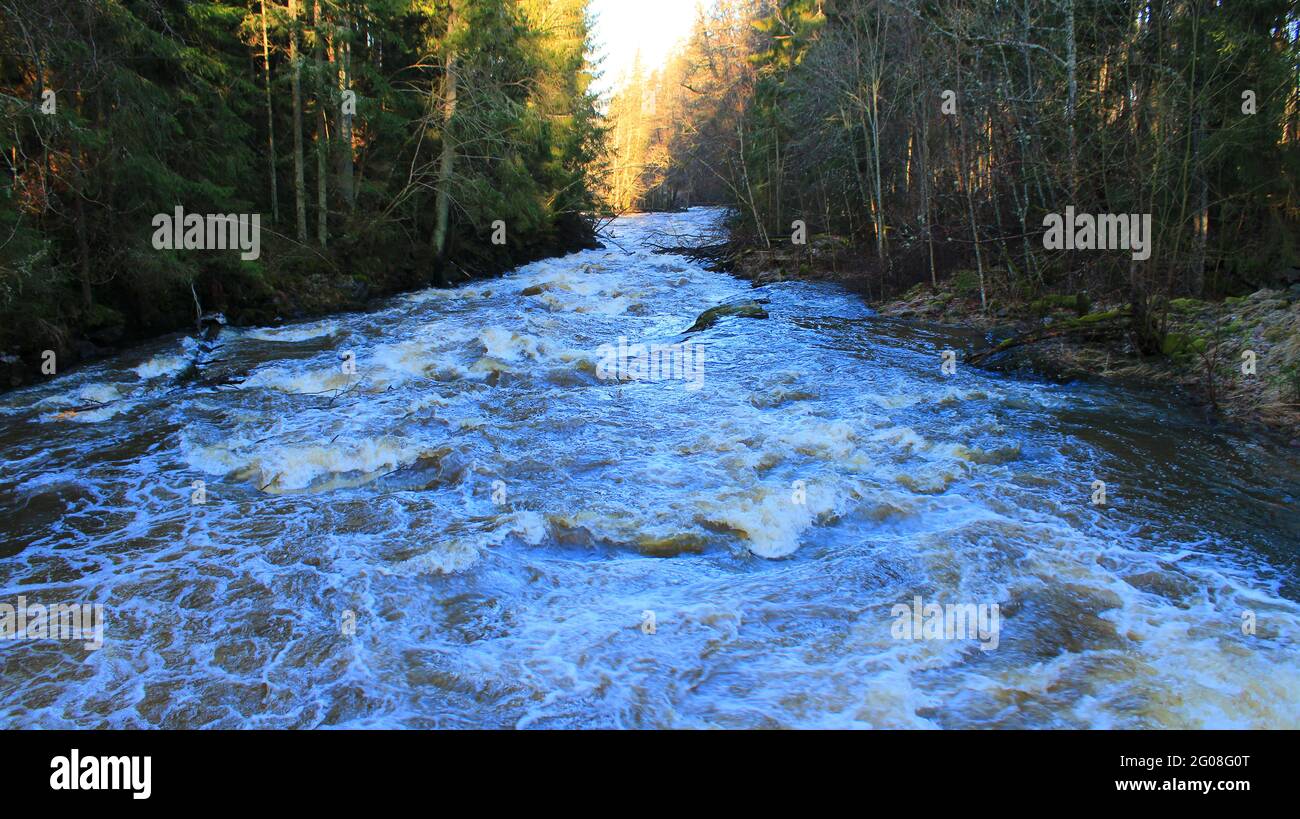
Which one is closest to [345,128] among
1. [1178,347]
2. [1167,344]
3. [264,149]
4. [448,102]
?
[264,149]

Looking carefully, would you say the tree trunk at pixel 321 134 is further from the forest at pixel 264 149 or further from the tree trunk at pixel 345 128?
the tree trunk at pixel 345 128

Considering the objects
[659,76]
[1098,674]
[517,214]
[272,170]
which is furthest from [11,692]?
[659,76]

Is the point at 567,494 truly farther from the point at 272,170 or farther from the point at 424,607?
the point at 272,170

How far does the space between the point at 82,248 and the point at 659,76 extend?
3422 inches

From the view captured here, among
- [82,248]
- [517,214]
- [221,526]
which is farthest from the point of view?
[517,214]

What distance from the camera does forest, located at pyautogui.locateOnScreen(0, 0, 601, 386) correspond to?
1086cm

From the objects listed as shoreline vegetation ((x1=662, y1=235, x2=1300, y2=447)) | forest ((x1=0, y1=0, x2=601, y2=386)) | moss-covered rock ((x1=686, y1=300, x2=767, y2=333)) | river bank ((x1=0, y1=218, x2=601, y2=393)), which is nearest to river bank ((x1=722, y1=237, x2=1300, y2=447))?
shoreline vegetation ((x1=662, y1=235, x2=1300, y2=447))

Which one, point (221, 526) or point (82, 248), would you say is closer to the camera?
point (221, 526)

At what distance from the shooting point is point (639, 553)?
6.30 metres

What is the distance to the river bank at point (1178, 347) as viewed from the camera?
909 cm

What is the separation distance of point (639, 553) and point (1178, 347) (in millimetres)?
9306

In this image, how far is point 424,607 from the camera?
212 inches

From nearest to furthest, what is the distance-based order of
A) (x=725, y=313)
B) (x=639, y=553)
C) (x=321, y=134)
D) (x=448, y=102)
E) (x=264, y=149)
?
1. (x=639, y=553)
2. (x=725, y=313)
3. (x=321, y=134)
4. (x=264, y=149)
5. (x=448, y=102)

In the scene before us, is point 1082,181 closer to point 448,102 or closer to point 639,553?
point 639,553
